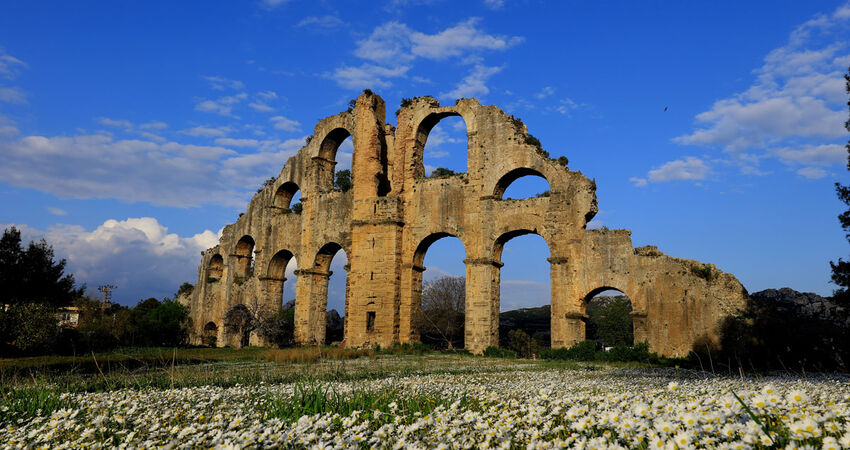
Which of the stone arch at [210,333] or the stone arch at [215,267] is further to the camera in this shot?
the stone arch at [215,267]

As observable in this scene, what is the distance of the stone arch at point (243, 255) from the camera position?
30.2 m

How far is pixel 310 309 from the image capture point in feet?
81.3

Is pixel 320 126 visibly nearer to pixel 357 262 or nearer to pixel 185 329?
pixel 357 262

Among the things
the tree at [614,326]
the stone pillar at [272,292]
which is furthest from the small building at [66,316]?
the tree at [614,326]

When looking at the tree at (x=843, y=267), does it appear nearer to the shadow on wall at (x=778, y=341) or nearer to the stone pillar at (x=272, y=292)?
the shadow on wall at (x=778, y=341)

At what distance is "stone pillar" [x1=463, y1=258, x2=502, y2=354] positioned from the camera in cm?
2005

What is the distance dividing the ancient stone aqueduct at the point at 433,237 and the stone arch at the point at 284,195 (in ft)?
0.17

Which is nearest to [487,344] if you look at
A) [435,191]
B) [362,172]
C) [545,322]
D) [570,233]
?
[570,233]

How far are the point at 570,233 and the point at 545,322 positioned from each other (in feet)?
97.1

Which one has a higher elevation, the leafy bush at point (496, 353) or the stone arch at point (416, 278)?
the stone arch at point (416, 278)

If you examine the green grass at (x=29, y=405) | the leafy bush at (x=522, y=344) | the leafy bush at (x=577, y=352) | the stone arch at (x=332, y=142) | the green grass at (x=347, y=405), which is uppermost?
the stone arch at (x=332, y=142)

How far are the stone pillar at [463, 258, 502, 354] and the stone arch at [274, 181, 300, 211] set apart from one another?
38.2ft

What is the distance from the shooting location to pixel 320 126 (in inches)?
1023

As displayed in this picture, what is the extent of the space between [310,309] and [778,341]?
58.1 ft
